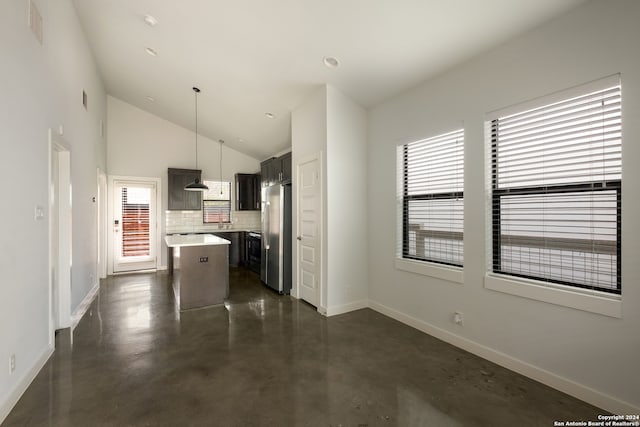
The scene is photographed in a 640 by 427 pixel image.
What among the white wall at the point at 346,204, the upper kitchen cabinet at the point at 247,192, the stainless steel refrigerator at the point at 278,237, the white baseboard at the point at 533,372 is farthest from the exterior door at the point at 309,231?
the upper kitchen cabinet at the point at 247,192

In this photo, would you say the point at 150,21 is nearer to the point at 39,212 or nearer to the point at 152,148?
the point at 39,212

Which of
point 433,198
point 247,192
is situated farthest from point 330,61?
point 247,192

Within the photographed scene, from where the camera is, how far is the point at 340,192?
12.7 feet

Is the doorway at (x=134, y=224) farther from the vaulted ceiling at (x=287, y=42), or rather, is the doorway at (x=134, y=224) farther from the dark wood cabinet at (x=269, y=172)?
the dark wood cabinet at (x=269, y=172)

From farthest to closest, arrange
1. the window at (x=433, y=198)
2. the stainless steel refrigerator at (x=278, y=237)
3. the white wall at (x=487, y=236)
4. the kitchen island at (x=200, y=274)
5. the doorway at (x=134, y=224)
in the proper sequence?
the doorway at (x=134, y=224) → the stainless steel refrigerator at (x=278, y=237) → the kitchen island at (x=200, y=274) → the window at (x=433, y=198) → the white wall at (x=487, y=236)

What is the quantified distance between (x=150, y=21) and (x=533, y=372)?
523cm

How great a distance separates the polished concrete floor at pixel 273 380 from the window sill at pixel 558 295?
0.67m

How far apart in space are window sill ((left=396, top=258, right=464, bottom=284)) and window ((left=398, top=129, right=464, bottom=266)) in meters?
0.08

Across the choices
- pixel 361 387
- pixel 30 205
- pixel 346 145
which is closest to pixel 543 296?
pixel 361 387

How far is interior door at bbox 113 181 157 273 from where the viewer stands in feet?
21.0

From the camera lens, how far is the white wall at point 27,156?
6.54 ft

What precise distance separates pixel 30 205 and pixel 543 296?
4.25m

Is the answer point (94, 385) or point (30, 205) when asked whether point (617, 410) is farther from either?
point (30, 205)

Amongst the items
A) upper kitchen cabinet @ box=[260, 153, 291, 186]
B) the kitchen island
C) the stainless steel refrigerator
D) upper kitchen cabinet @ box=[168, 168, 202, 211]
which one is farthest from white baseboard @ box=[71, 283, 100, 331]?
upper kitchen cabinet @ box=[260, 153, 291, 186]
